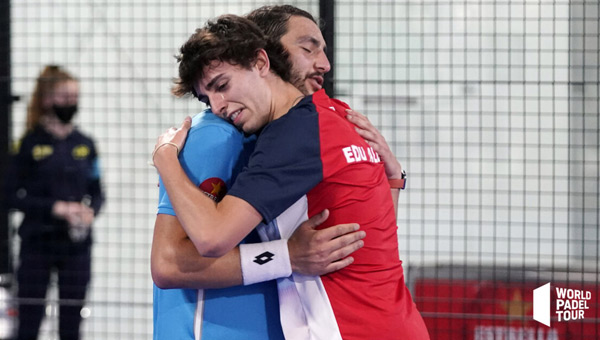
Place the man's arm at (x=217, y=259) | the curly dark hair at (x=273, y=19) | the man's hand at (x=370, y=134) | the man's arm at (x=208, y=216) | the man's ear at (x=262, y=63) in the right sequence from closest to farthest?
the man's arm at (x=208, y=216), the man's arm at (x=217, y=259), the man's ear at (x=262, y=63), the man's hand at (x=370, y=134), the curly dark hair at (x=273, y=19)

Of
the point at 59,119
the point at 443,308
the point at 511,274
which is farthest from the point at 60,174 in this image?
the point at 511,274

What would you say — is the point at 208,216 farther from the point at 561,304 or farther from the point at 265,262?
the point at 561,304

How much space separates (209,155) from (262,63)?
0.92 feet

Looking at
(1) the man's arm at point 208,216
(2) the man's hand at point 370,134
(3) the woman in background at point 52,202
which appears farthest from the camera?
(3) the woman in background at point 52,202

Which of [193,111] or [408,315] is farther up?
[193,111]

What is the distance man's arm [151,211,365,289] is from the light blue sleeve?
7 cm

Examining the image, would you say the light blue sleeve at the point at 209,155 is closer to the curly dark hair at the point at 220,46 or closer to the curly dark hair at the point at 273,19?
the curly dark hair at the point at 220,46

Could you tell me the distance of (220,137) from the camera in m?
1.72

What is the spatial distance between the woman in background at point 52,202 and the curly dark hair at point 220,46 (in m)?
2.18

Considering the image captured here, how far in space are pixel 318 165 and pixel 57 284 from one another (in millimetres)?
2646

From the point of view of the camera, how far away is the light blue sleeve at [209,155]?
1.70 meters

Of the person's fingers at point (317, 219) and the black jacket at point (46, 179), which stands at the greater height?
the black jacket at point (46, 179)

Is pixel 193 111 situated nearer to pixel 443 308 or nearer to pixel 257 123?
pixel 443 308

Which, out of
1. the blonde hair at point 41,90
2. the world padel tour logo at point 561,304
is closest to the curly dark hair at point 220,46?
the world padel tour logo at point 561,304
